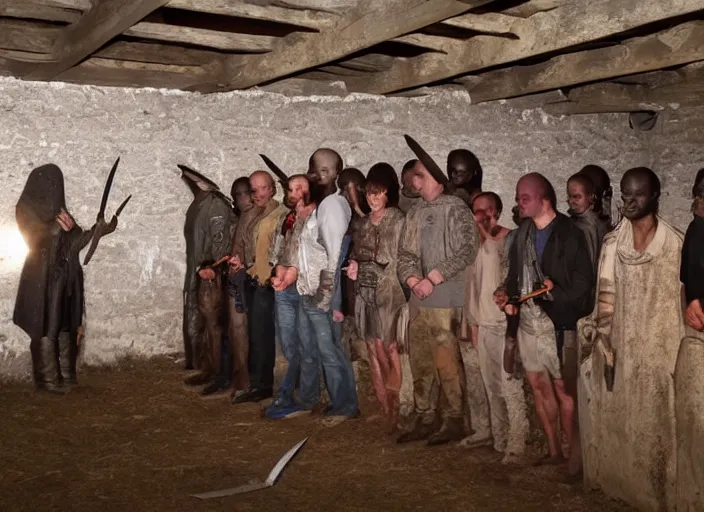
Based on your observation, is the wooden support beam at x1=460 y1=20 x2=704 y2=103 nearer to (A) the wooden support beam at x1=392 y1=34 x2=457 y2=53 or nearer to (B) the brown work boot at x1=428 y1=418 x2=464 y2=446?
(A) the wooden support beam at x1=392 y1=34 x2=457 y2=53

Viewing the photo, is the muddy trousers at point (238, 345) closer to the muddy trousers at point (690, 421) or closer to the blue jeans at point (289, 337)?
the blue jeans at point (289, 337)

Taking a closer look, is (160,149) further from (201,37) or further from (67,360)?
(67,360)

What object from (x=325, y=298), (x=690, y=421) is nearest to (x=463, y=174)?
(x=325, y=298)

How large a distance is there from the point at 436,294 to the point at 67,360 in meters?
3.74

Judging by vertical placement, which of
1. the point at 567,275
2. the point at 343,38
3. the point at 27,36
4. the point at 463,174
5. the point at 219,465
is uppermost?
the point at 27,36

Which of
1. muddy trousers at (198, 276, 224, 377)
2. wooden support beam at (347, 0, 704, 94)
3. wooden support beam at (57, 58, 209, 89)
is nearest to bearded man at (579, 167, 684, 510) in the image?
wooden support beam at (347, 0, 704, 94)

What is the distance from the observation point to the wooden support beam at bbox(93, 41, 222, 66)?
21.1 ft

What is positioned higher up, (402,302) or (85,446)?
(402,302)

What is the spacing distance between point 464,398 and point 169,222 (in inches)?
149

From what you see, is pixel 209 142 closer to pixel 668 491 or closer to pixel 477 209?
pixel 477 209

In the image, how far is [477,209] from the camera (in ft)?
17.3

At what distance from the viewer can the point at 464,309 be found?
5.18 meters

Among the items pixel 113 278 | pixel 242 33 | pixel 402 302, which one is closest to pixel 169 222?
pixel 113 278

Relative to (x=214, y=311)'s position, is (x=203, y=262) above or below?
above
